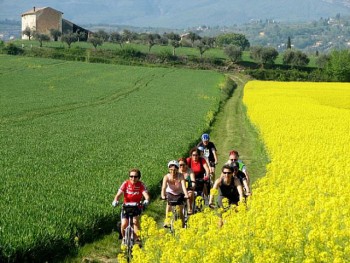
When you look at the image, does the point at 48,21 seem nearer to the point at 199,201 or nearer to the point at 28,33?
the point at 28,33

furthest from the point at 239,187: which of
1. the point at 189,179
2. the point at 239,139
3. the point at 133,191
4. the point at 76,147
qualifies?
the point at 239,139

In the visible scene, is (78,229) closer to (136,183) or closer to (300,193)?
(136,183)

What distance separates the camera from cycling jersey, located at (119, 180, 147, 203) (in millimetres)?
11672

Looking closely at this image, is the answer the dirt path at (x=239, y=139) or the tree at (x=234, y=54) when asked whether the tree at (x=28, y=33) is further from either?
the dirt path at (x=239, y=139)

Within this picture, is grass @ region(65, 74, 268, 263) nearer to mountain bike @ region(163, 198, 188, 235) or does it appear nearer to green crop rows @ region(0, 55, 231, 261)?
green crop rows @ region(0, 55, 231, 261)

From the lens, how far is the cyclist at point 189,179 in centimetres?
1327

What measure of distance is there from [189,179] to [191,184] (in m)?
0.15

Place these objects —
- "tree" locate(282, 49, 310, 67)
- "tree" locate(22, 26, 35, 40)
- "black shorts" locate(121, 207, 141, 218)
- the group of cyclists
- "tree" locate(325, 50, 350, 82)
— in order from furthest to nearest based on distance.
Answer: "tree" locate(22, 26, 35, 40) → "tree" locate(282, 49, 310, 67) → "tree" locate(325, 50, 350, 82) → the group of cyclists → "black shorts" locate(121, 207, 141, 218)

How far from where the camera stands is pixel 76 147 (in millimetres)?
23531

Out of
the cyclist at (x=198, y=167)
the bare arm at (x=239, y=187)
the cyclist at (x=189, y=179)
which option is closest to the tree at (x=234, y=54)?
the cyclist at (x=198, y=167)

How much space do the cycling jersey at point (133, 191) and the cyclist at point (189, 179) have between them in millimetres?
1801

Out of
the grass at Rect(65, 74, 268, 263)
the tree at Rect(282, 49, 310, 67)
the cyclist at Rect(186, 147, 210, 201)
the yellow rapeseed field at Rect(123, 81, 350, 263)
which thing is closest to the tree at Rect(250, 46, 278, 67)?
the tree at Rect(282, 49, 310, 67)

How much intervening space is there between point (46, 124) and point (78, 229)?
65.2ft

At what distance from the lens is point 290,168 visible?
17.2m
